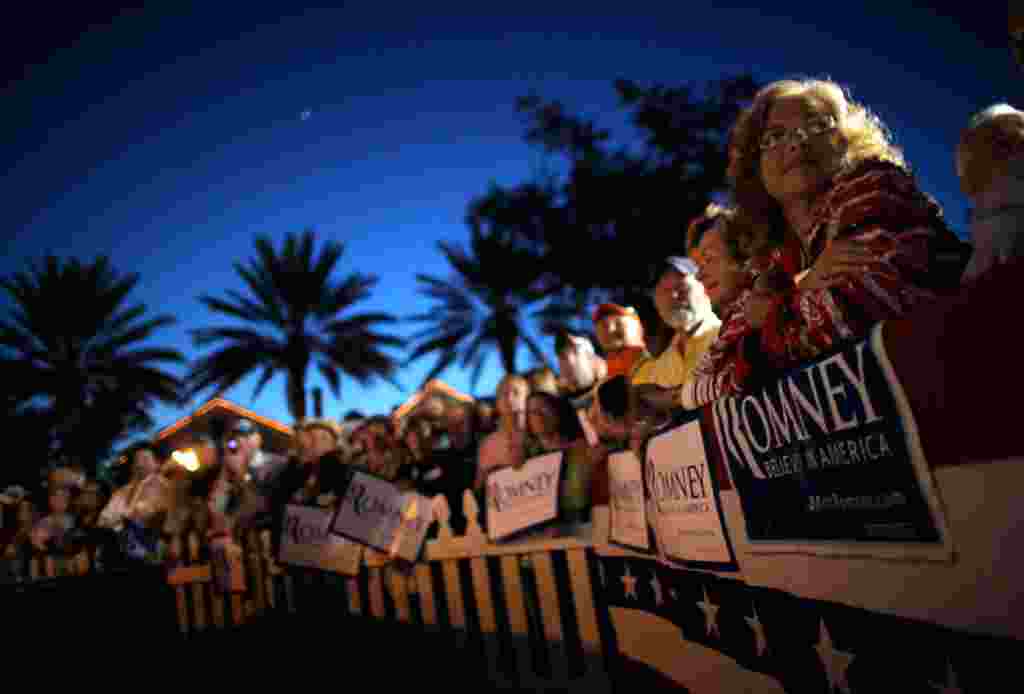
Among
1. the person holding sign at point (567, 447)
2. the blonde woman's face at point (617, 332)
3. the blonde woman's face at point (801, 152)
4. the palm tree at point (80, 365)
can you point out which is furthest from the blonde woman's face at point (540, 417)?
the palm tree at point (80, 365)

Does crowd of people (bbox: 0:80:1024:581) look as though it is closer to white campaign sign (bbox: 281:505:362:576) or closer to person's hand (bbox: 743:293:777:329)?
person's hand (bbox: 743:293:777:329)

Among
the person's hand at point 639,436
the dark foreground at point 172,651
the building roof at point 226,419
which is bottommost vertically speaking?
the dark foreground at point 172,651

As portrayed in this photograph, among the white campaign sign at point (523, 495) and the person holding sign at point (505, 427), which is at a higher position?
the person holding sign at point (505, 427)

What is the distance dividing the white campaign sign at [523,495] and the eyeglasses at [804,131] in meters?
2.41

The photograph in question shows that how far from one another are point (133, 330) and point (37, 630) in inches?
853

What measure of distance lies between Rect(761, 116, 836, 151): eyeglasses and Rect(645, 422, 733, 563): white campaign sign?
108 cm

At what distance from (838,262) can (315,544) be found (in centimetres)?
546

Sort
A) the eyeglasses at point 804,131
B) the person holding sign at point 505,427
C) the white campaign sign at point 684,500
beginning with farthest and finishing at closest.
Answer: the person holding sign at point 505,427 < the white campaign sign at point 684,500 < the eyeglasses at point 804,131

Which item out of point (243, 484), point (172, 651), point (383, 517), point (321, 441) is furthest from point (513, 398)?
point (243, 484)

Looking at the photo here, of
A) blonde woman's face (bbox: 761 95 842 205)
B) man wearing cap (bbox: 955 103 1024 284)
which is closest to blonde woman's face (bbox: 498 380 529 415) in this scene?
blonde woman's face (bbox: 761 95 842 205)

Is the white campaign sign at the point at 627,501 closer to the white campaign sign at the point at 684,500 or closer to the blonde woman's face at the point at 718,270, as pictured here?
the white campaign sign at the point at 684,500

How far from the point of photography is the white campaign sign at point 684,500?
1.94 m

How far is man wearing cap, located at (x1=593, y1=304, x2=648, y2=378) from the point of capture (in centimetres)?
403

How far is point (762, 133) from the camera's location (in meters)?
1.97
